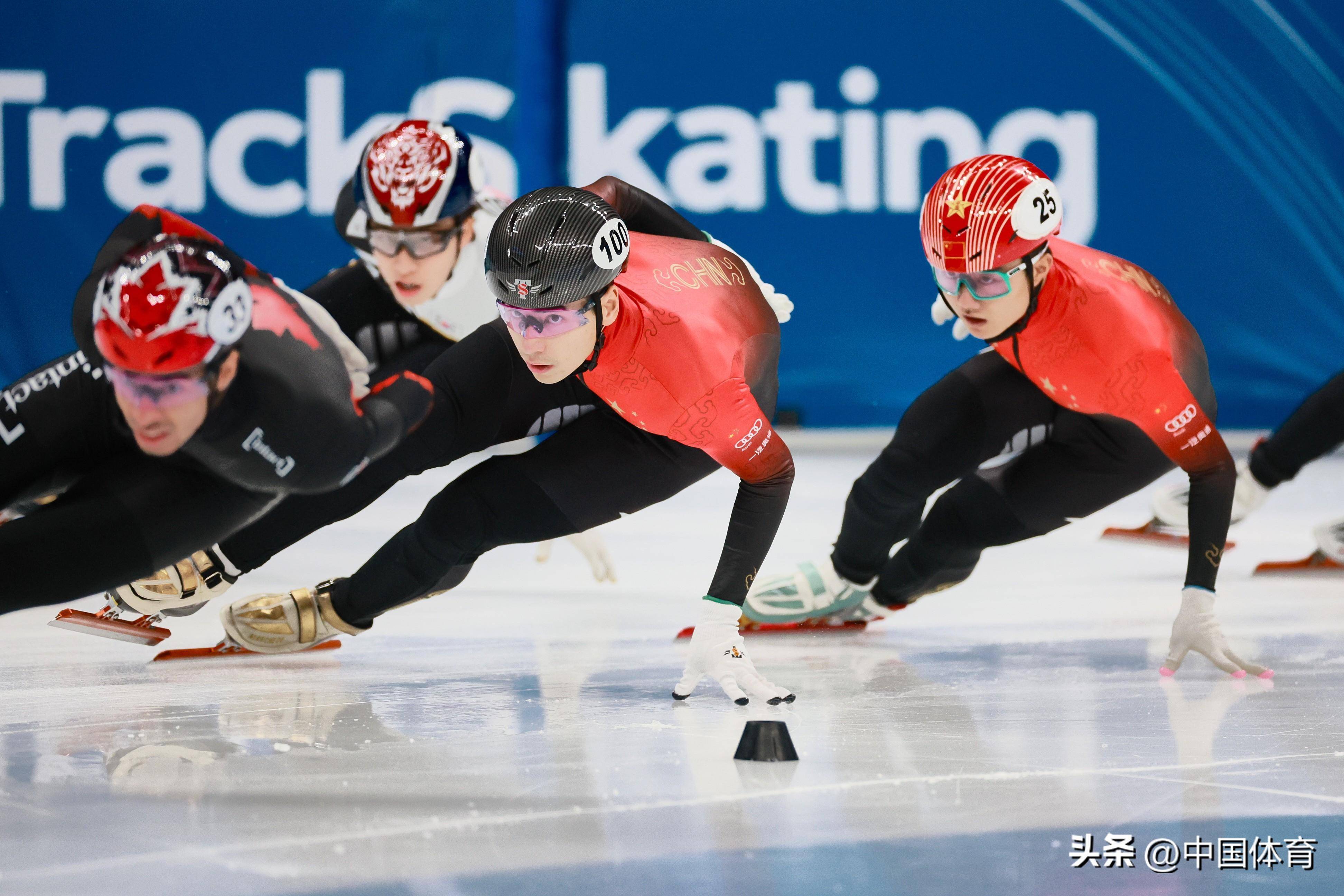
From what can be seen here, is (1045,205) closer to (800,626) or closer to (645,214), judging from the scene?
(645,214)

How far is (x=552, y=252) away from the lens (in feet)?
9.72

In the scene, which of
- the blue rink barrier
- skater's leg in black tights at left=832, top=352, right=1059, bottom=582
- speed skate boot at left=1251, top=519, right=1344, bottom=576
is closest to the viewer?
skater's leg in black tights at left=832, top=352, right=1059, bottom=582

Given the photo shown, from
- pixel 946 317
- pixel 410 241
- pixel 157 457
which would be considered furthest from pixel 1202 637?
pixel 157 457

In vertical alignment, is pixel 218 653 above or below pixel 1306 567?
above

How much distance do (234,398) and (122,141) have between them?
733 cm

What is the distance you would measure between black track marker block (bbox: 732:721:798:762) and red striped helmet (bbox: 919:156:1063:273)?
1282mm

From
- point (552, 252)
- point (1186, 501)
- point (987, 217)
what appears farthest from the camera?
point (1186, 501)

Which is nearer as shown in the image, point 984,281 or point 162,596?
point 984,281

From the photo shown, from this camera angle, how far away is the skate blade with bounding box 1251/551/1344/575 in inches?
Answer: 209

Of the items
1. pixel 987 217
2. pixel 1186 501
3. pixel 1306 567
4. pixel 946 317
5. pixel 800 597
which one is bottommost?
pixel 1306 567

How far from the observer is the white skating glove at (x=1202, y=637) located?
11.9 feet

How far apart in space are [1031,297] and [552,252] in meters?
1.33

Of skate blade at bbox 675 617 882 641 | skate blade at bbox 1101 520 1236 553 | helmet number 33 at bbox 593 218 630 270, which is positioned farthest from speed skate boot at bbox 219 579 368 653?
skate blade at bbox 1101 520 1236 553

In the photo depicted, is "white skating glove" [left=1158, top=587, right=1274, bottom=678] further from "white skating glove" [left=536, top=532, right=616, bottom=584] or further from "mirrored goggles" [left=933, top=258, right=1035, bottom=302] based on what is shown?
"white skating glove" [left=536, top=532, right=616, bottom=584]
